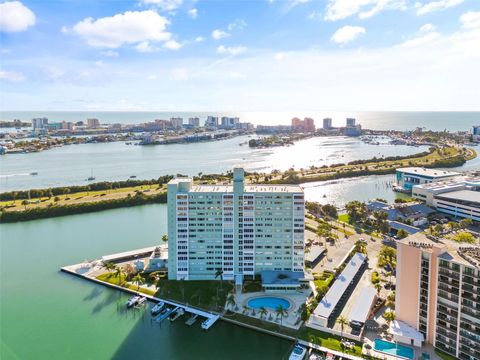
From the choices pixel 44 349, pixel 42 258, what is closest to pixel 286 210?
pixel 44 349

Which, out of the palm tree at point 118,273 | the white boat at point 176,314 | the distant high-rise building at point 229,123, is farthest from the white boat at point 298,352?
the distant high-rise building at point 229,123

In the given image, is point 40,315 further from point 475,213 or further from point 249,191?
point 475,213

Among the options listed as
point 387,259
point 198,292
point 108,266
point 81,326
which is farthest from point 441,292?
point 108,266

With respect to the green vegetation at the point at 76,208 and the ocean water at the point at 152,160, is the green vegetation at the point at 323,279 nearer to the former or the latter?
the green vegetation at the point at 76,208

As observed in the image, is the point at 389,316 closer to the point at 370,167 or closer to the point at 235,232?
the point at 235,232

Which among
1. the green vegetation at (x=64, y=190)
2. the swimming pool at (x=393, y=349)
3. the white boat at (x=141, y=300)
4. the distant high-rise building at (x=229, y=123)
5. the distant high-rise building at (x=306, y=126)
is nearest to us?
the swimming pool at (x=393, y=349)

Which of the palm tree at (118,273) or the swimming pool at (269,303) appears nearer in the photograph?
the swimming pool at (269,303)
